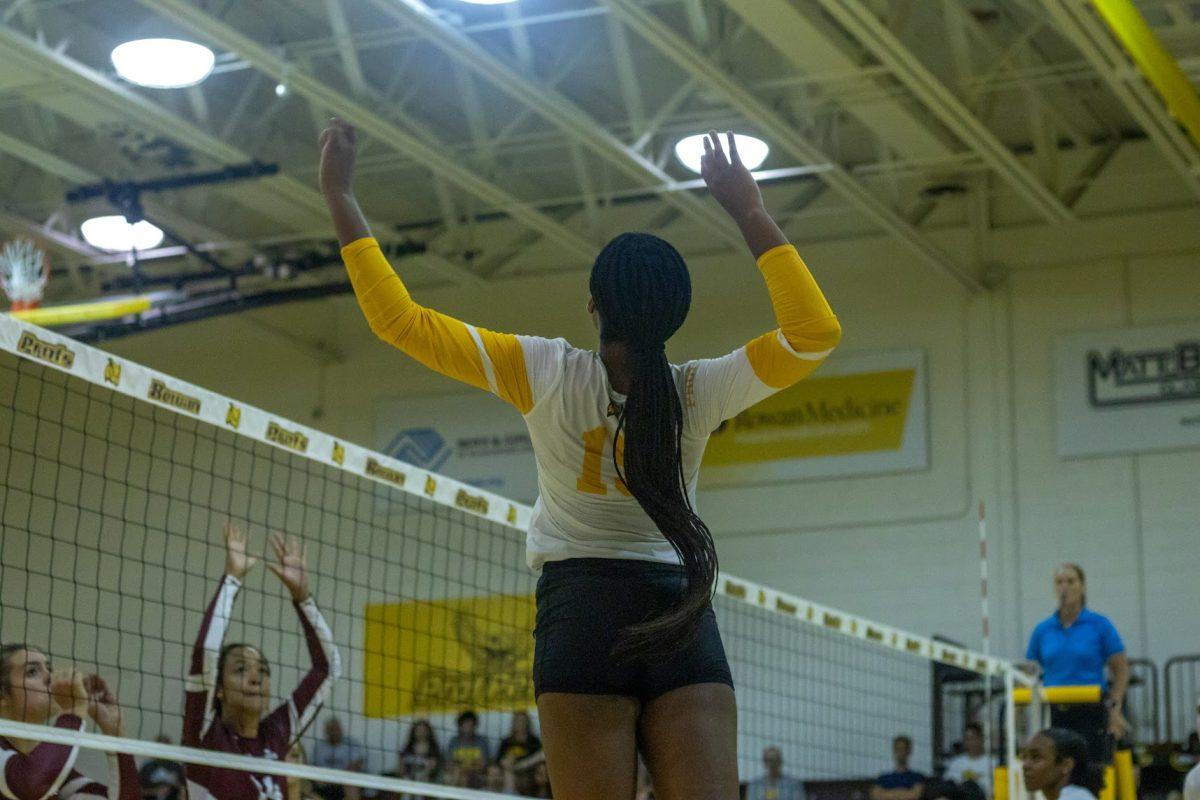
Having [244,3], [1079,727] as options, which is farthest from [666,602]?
[244,3]

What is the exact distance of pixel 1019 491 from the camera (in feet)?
54.0

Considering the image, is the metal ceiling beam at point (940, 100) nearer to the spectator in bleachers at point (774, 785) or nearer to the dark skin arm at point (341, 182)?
the spectator in bleachers at point (774, 785)

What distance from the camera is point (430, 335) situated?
299 centimetres

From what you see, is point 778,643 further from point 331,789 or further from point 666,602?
point 666,602

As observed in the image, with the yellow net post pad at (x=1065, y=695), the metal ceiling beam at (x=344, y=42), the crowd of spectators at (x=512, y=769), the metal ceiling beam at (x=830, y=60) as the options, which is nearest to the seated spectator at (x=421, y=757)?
A: the crowd of spectators at (x=512, y=769)

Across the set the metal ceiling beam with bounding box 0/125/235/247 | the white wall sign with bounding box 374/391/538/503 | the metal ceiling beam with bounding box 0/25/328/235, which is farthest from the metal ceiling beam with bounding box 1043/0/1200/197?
the metal ceiling beam with bounding box 0/125/235/247

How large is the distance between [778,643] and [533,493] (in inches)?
121

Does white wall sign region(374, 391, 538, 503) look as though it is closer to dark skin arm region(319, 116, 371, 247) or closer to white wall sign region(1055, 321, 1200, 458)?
white wall sign region(1055, 321, 1200, 458)

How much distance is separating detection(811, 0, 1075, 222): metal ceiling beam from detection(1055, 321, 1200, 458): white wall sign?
4.27ft

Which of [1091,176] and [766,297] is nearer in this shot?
[1091,176]

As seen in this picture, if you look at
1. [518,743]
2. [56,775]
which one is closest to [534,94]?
[518,743]

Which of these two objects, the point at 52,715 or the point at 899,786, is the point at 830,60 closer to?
the point at 899,786

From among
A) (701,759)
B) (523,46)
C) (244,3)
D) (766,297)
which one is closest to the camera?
(701,759)

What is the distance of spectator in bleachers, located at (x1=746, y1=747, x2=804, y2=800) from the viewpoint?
613 inches
